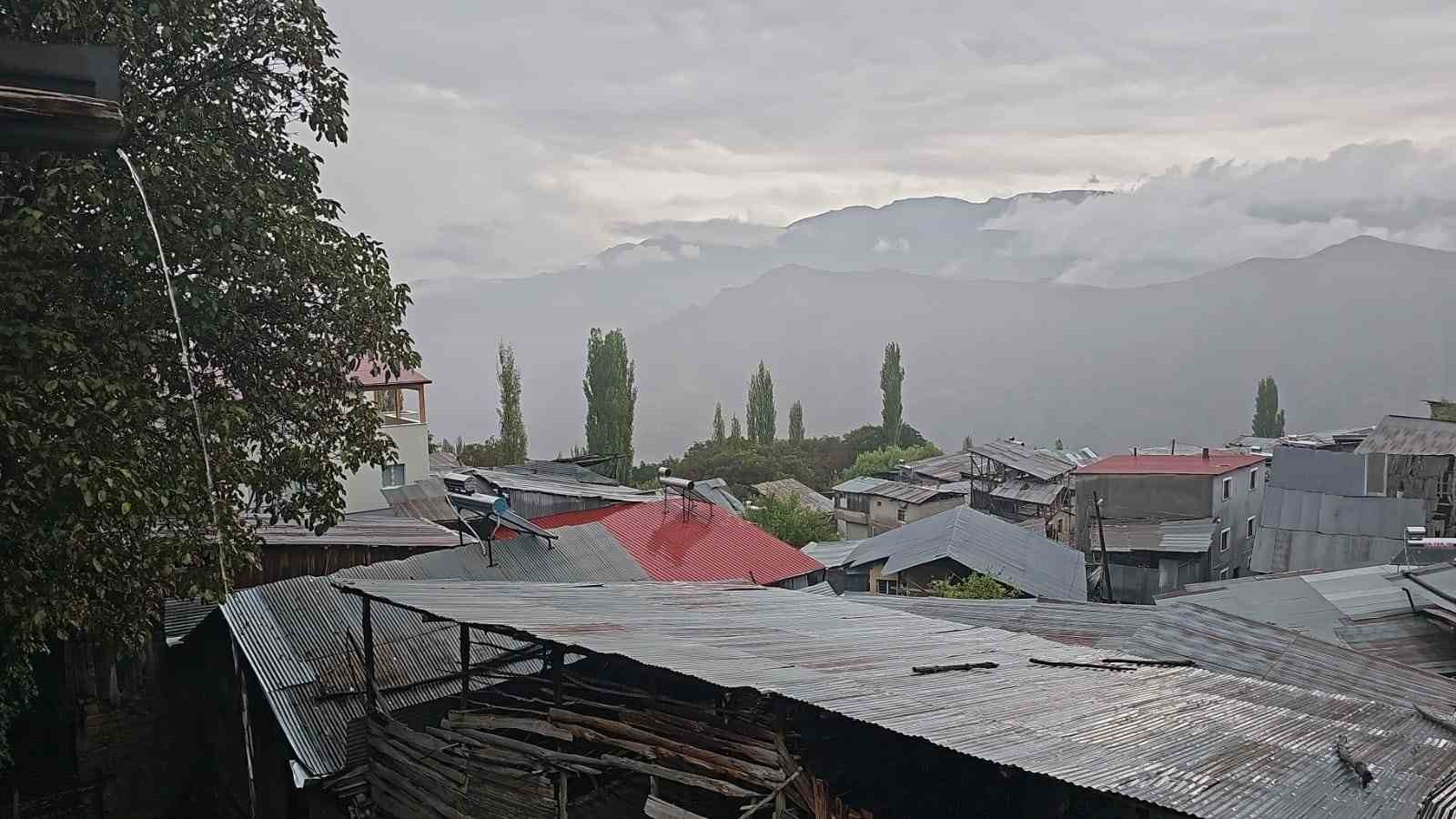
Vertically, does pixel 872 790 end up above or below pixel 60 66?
below

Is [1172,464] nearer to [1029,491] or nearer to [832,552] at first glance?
[1029,491]

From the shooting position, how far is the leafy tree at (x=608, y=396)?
5753cm

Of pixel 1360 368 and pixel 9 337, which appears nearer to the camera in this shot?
pixel 9 337

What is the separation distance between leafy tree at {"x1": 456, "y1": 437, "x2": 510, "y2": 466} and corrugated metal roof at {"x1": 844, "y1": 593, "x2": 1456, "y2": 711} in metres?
40.8

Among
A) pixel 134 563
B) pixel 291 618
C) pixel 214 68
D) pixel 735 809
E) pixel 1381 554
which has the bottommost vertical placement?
pixel 1381 554

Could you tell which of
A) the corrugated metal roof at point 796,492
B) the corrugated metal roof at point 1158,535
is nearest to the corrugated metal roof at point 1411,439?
the corrugated metal roof at point 1158,535

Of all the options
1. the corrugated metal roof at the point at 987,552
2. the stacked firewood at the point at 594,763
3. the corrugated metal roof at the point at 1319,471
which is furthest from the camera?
the corrugated metal roof at the point at 1319,471

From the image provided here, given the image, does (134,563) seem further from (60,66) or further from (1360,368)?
(1360,368)

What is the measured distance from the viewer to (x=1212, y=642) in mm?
15031

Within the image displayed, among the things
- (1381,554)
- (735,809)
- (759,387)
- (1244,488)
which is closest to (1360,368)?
(759,387)

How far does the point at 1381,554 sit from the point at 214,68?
3424 cm

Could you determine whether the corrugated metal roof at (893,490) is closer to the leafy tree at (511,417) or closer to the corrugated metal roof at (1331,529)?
the corrugated metal roof at (1331,529)

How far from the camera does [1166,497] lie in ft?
133

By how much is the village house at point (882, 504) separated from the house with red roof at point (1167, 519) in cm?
860
